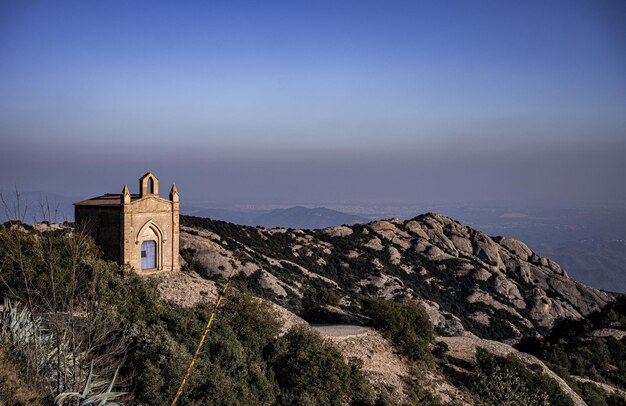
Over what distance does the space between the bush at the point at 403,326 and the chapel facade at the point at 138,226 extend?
12.4 m

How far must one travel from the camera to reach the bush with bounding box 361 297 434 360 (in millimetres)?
31047

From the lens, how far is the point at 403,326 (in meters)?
32.2

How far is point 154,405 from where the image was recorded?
18.2 meters

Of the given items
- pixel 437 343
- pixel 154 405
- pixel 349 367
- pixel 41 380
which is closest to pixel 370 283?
pixel 437 343

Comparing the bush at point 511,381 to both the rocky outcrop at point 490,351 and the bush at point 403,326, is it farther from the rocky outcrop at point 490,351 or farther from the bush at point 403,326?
the bush at point 403,326

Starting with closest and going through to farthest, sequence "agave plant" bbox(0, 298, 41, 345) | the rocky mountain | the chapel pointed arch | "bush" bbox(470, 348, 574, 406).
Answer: "agave plant" bbox(0, 298, 41, 345), "bush" bbox(470, 348, 574, 406), the chapel pointed arch, the rocky mountain

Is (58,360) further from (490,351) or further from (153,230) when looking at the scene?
(490,351)

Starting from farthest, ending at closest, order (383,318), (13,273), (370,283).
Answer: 1. (370,283)
2. (383,318)
3. (13,273)

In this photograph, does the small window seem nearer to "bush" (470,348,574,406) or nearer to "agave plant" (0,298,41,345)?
"agave plant" (0,298,41,345)

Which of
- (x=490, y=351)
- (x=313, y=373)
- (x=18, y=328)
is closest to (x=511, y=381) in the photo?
(x=490, y=351)

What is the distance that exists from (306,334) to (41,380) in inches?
588

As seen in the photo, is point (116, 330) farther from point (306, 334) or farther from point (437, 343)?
point (437, 343)

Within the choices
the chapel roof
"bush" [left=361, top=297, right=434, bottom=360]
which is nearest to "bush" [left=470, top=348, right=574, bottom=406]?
"bush" [left=361, top=297, right=434, bottom=360]

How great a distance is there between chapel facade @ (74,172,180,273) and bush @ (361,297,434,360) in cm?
1244
